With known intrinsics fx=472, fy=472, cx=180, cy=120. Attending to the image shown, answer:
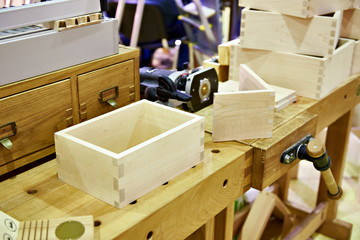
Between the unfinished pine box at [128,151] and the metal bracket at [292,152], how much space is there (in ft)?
1.07

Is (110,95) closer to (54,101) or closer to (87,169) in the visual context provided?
(54,101)

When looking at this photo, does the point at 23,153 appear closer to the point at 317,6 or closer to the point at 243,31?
the point at 243,31

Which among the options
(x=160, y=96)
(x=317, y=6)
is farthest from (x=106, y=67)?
(x=317, y=6)

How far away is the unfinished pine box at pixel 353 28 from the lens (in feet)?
6.89

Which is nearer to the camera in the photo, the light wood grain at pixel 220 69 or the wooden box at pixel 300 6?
the wooden box at pixel 300 6

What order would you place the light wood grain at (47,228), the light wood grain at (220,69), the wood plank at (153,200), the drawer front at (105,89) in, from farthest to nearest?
1. the light wood grain at (220,69)
2. the drawer front at (105,89)
3. the wood plank at (153,200)
4. the light wood grain at (47,228)

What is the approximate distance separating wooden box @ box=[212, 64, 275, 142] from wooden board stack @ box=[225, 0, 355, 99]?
1.26 ft

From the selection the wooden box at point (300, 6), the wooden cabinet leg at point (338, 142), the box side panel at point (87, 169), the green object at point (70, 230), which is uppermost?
the wooden box at point (300, 6)

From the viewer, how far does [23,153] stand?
1.34 metres

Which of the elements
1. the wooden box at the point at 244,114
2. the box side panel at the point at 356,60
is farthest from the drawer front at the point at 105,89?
the box side panel at the point at 356,60

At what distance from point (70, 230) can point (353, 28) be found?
1.62 metres

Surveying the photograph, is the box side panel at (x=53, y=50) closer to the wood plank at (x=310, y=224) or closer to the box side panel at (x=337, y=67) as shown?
the box side panel at (x=337, y=67)

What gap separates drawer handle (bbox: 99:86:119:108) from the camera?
153 centimetres

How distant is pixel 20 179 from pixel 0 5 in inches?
18.9
